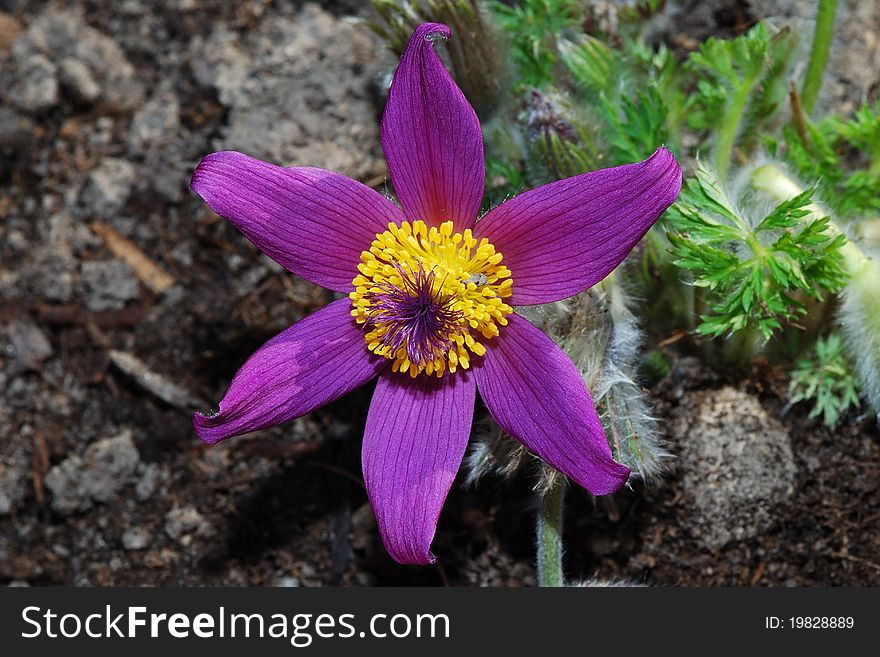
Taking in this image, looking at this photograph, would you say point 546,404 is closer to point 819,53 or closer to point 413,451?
point 413,451

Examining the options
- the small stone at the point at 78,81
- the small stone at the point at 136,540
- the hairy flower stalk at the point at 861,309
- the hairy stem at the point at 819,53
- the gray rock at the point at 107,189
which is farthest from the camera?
the small stone at the point at 78,81

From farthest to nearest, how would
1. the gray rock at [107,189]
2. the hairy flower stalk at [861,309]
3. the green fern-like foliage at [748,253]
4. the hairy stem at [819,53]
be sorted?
the gray rock at [107,189], the hairy stem at [819,53], the hairy flower stalk at [861,309], the green fern-like foliage at [748,253]

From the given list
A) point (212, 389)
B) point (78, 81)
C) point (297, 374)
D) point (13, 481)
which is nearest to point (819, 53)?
point (297, 374)

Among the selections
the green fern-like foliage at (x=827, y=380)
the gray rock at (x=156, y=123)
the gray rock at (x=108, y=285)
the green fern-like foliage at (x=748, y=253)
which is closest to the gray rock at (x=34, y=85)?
the gray rock at (x=156, y=123)

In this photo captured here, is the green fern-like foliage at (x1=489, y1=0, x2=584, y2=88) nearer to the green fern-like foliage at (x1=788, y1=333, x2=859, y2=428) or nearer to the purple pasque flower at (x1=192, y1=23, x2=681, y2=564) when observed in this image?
the purple pasque flower at (x1=192, y1=23, x2=681, y2=564)

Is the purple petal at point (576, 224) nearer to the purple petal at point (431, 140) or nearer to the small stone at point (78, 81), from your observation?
the purple petal at point (431, 140)

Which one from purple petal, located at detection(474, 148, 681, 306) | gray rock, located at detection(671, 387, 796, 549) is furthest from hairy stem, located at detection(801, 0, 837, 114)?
purple petal, located at detection(474, 148, 681, 306)

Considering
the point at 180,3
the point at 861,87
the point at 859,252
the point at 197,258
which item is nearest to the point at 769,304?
the point at 859,252
